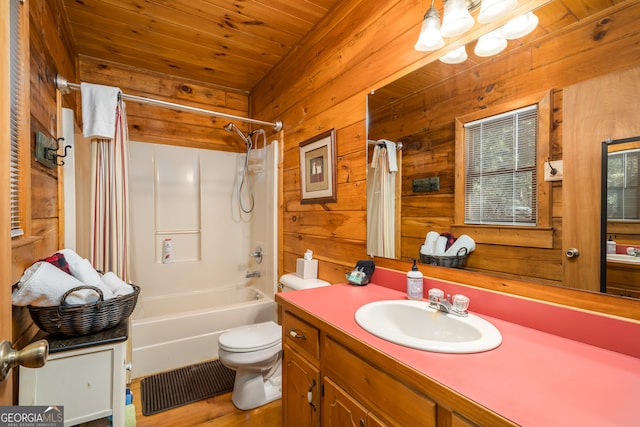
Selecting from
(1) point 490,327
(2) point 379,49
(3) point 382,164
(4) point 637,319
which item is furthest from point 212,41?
(4) point 637,319

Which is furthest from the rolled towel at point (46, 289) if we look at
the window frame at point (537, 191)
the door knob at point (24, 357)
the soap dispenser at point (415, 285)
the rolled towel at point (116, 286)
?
the window frame at point (537, 191)

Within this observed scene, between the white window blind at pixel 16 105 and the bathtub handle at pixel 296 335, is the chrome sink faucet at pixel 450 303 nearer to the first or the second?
the bathtub handle at pixel 296 335

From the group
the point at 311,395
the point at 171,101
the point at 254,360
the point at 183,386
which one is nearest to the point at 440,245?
the point at 311,395

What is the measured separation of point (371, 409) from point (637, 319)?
2.51ft

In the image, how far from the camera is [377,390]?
32.3 inches

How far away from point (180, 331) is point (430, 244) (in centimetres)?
200

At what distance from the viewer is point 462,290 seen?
44.9 inches

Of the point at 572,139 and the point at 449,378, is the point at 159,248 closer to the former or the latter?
the point at 449,378

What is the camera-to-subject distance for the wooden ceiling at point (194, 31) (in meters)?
1.86

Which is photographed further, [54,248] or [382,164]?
[54,248]

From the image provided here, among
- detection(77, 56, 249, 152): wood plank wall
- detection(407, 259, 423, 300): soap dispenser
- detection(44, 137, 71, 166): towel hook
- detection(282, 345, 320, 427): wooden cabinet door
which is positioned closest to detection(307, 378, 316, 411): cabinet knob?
detection(282, 345, 320, 427): wooden cabinet door

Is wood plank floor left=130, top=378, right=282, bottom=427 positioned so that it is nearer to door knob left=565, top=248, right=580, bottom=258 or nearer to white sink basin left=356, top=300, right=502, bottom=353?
white sink basin left=356, top=300, right=502, bottom=353

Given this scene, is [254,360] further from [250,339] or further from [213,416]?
[213,416]

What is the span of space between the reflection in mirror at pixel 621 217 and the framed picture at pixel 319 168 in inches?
50.3
